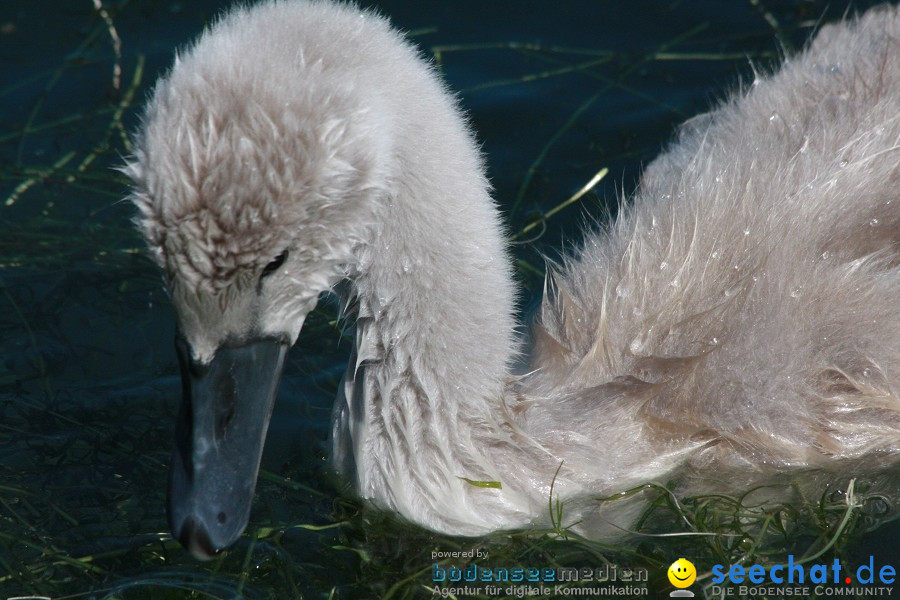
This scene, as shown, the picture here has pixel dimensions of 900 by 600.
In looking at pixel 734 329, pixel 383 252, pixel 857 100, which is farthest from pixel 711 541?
pixel 857 100

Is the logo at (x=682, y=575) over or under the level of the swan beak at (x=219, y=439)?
under

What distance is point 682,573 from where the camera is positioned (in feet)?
11.5

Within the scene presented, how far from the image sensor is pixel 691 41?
20.6 feet

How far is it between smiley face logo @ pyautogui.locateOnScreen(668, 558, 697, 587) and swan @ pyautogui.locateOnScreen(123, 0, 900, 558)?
0.25 metres

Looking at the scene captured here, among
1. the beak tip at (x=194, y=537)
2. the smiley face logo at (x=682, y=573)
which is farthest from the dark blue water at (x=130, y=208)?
the smiley face logo at (x=682, y=573)

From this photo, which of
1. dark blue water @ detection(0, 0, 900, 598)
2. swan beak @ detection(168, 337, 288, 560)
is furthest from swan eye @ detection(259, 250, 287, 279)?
dark blue water @ detection(0, 0, 900, 598)

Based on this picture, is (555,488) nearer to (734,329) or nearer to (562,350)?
(562,350)

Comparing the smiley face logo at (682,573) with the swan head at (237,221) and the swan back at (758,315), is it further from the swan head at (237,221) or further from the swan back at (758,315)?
the swan head at (237,221)

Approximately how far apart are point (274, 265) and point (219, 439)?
533 mm

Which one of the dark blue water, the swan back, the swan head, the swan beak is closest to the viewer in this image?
the swan head

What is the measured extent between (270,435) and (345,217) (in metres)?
1.53

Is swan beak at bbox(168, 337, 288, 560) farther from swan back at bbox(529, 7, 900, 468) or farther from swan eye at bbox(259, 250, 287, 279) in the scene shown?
swan back at bbox(529, 7, 900, 468)

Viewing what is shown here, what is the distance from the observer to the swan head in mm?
2775

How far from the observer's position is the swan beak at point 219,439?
3020 millimetres
